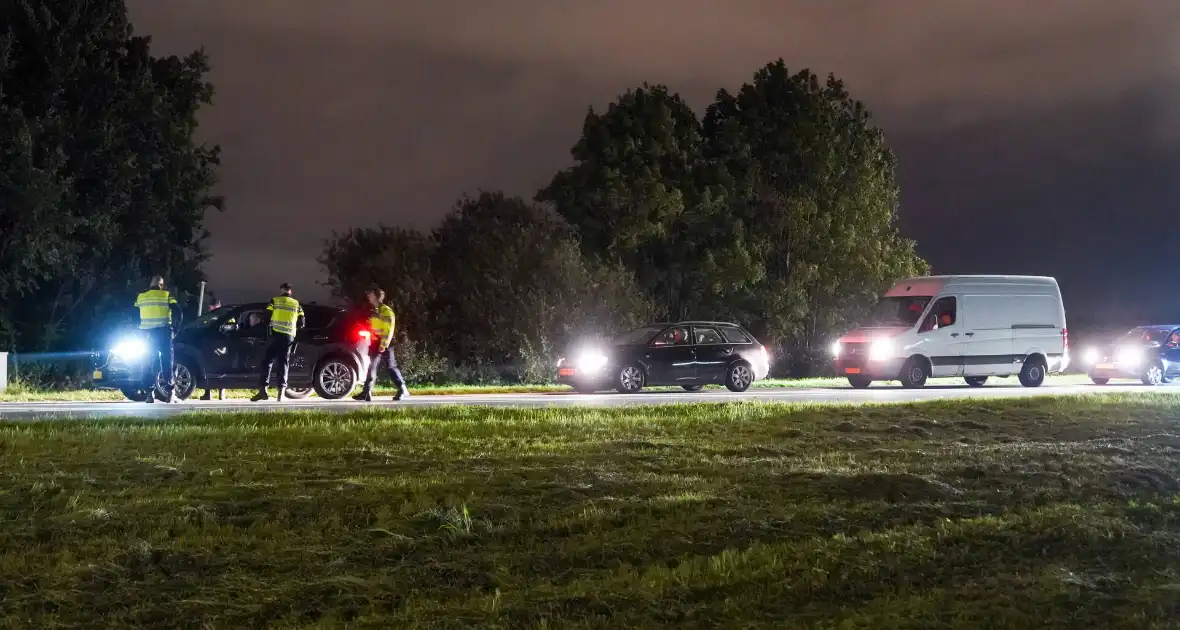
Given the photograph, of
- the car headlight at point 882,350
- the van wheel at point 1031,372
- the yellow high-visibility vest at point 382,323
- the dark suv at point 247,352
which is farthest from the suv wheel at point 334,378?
the van wheel at point 1031,372

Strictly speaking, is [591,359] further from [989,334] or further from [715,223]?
[715,223]

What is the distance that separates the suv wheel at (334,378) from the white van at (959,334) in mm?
12589

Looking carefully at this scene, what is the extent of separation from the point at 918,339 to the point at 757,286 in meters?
22.7

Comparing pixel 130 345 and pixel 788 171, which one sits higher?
pixel 788 171

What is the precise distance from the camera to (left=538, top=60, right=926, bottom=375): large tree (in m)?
48.5

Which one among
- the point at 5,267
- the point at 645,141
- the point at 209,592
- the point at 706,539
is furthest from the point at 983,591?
the point at 645,141

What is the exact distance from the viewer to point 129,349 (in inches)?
805

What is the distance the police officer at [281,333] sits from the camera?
65.4ft

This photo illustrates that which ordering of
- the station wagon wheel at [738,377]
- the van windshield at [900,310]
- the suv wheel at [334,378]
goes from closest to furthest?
the suv wheel at [334,378], the station wagon wheel at [738,377], the van windshield at [900,310]

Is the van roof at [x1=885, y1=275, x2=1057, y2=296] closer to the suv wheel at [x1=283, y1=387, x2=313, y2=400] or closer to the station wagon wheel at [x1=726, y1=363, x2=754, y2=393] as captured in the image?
the station wagon wheel at [x1=726, y1=363, x2=754, y2=393]

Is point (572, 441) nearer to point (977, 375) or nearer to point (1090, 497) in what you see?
point (1090, 497)

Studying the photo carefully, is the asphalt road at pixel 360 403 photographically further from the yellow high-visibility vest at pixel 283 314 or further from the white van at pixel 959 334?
the white van at pixel 959 334

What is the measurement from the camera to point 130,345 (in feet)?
67.1

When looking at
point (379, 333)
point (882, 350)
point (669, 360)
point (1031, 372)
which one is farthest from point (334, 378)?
point (1031, 372)
